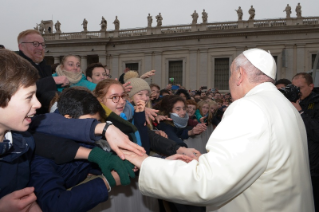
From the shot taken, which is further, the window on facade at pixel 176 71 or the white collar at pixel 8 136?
the window on facade at pixel 176 71

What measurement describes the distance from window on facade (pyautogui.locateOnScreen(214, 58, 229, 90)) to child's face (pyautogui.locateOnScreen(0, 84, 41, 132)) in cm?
3064

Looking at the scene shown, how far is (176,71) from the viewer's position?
32.8 metres

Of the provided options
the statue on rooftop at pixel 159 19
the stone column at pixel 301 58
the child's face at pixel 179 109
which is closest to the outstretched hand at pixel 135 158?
the child's face at pixel 179 109

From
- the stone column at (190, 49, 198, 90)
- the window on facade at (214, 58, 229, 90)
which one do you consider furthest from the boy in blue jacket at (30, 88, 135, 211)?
the window on facade at (214, 58, 229, 90)

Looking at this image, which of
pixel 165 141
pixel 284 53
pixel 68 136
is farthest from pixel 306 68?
pixel 68 136

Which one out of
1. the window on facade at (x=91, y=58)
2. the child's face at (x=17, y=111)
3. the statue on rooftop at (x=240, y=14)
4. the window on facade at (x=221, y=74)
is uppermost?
the statue on rooftop at (x=240, y=14)

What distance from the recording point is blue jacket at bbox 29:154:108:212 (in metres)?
1.73

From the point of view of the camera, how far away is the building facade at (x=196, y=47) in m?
28.2

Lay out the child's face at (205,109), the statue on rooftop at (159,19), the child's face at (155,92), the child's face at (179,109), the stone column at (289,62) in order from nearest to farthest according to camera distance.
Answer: the child's face at (179,109) → the child's face at (155,92) → the child's face at (205,109) → the stone column at (289,62) → the statue on rooftop at (159,19)

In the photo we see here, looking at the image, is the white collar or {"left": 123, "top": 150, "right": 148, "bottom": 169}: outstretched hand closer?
the white collar

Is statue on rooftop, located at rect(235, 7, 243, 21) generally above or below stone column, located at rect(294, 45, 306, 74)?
above

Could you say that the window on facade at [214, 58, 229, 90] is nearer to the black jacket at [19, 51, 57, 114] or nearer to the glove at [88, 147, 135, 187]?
the black jacket at [19, 51, 57, 114]

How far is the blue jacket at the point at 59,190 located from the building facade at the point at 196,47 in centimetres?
2949

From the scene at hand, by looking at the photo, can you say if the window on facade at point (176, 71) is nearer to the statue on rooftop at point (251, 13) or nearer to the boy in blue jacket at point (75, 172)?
the statue on rooftop at point (251, 13)
